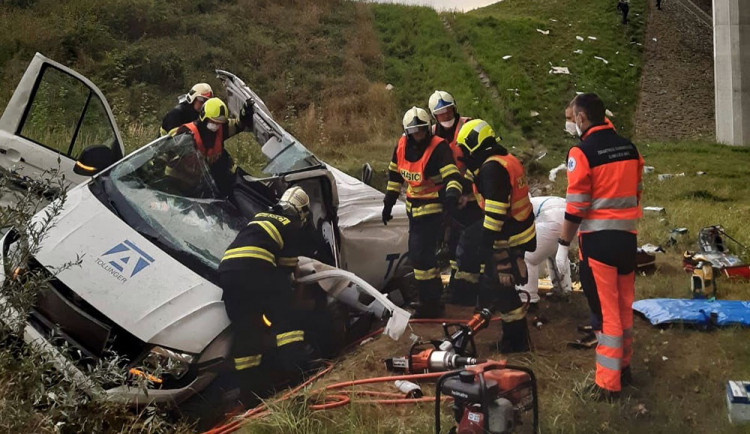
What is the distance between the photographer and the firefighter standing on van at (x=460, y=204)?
6102 millimetres

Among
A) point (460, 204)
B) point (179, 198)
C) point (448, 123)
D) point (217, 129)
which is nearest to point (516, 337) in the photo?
point (460, 204)

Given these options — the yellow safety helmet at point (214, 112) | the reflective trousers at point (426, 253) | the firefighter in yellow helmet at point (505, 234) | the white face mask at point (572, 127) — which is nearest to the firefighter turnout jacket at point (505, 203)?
the firefighter in yellow helmet at point (505, 234)

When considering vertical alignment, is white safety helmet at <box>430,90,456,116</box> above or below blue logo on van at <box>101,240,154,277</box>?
above

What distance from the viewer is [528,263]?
6.00 meters

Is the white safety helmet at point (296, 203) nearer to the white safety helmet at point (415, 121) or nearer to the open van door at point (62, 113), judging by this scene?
the white safety helmet at point (415, 121)

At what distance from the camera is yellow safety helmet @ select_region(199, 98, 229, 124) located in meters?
6.00

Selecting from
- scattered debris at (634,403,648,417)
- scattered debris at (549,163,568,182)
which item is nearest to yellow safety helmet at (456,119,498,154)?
scattered debris at (634,403,648,417)

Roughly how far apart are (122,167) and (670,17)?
1103 inches

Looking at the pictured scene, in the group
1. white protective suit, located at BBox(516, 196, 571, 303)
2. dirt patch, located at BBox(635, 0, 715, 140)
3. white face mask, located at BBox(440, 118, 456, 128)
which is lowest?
dirt patch, located at BBox(635, 0, 715, 140)

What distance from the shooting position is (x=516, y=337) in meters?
5.04

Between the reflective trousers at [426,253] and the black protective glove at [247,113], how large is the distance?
1.72 metres

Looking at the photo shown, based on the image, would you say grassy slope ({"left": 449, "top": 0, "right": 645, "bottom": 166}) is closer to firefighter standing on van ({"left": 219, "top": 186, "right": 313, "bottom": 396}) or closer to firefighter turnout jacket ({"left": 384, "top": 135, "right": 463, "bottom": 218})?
firefighter turnout jacket ({"left": 384, "top": 135, "right": 463, "bottom": 218})

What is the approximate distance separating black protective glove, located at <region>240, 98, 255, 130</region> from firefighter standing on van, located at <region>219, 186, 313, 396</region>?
1563mm

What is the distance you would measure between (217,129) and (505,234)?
2.73 metres
